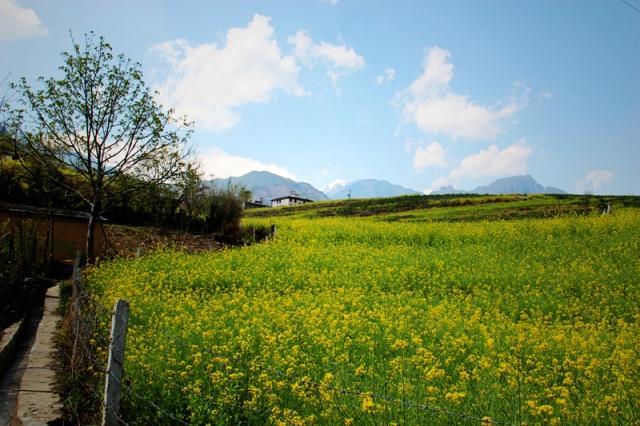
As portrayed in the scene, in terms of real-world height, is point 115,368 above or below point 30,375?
above

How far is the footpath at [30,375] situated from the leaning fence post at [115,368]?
1332mm

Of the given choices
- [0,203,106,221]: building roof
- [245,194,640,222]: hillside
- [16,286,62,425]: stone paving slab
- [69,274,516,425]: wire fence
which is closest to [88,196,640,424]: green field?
[69,274,516,425]: wire fence

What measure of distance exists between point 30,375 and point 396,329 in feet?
22.3

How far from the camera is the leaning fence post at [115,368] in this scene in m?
5.08

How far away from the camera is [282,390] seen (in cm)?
594

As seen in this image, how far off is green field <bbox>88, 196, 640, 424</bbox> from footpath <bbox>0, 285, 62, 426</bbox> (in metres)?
1.18

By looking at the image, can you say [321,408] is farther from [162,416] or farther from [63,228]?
[63,228]

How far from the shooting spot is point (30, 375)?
7.37 metres

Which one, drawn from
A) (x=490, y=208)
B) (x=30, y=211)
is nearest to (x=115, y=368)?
(x=30, y=211)

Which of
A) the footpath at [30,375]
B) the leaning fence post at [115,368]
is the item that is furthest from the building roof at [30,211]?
the leaning fence post at [115,368]

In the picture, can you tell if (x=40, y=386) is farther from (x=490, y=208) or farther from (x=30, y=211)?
(x=490, y=208)

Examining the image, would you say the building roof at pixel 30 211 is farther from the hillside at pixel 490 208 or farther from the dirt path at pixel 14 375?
the hillside at pixel 490 208

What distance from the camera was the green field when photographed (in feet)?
17.9

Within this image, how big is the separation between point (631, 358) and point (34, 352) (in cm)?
1063
